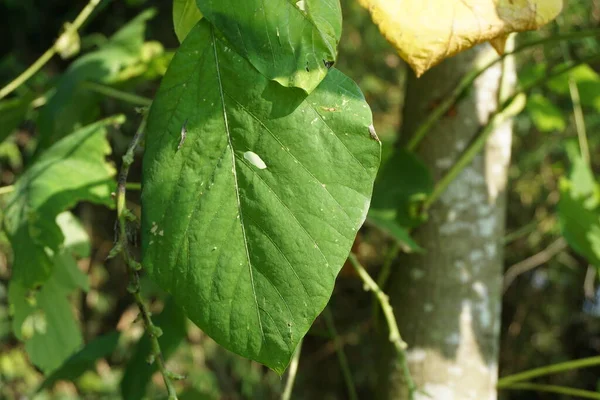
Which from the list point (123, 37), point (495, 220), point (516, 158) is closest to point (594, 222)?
point (495, 220)

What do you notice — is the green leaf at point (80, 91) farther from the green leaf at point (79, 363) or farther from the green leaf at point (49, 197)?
the green leaf at point (79, 363)

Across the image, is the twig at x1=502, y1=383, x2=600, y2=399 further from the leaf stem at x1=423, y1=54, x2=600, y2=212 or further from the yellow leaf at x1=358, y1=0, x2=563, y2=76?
the yellow leaf at x1=358, y1=0, x2=563, y2=76

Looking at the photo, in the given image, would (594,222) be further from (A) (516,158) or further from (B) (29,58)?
(B) (29,58)

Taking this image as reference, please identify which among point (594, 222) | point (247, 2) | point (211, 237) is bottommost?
point (594, 222)

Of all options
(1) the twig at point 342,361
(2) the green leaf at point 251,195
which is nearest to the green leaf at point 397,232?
(1) the twig at point 342,361

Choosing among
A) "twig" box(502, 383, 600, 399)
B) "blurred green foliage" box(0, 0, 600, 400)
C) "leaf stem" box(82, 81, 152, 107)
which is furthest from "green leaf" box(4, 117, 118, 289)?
"blurred green foliage" box(0, 0, 600, 400)

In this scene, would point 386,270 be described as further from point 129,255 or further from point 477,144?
point 129,255
